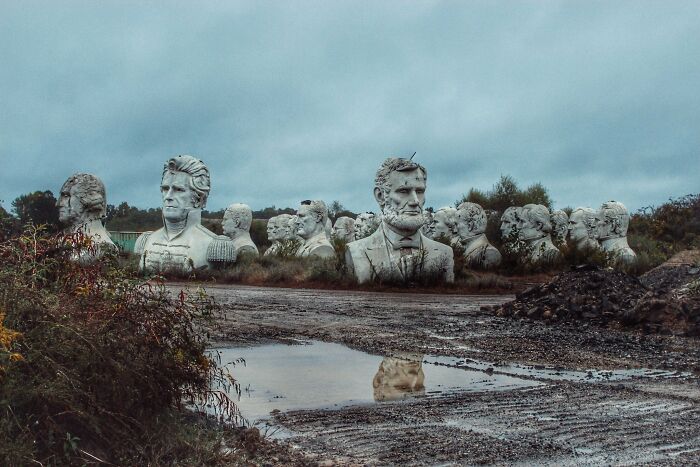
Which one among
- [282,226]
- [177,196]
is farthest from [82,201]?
[282,226]

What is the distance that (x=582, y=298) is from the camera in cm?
1333

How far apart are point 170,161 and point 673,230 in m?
30.9

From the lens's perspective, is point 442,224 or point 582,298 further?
point 442,224

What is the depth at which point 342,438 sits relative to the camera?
16.3ft

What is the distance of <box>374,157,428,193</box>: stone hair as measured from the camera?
19.7m

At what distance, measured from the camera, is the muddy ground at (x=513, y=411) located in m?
4.66

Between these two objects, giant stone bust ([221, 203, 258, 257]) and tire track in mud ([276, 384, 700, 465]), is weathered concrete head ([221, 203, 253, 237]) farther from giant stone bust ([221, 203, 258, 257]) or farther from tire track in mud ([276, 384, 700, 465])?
tire track in mud ([276, 384, 700, 465])

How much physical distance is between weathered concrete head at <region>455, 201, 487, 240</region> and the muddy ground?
19.6 meters

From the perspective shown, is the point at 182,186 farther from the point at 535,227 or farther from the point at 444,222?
the point at 535,227

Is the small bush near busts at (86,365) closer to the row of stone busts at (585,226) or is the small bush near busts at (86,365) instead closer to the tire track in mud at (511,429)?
the tire track in mud at (511,429)

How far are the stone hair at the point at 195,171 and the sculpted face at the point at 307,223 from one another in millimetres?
8782

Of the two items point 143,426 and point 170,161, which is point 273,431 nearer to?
point 143,426

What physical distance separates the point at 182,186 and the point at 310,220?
9594 millimetres

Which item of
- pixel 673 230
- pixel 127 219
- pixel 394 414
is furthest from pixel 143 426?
pixel 127 219
